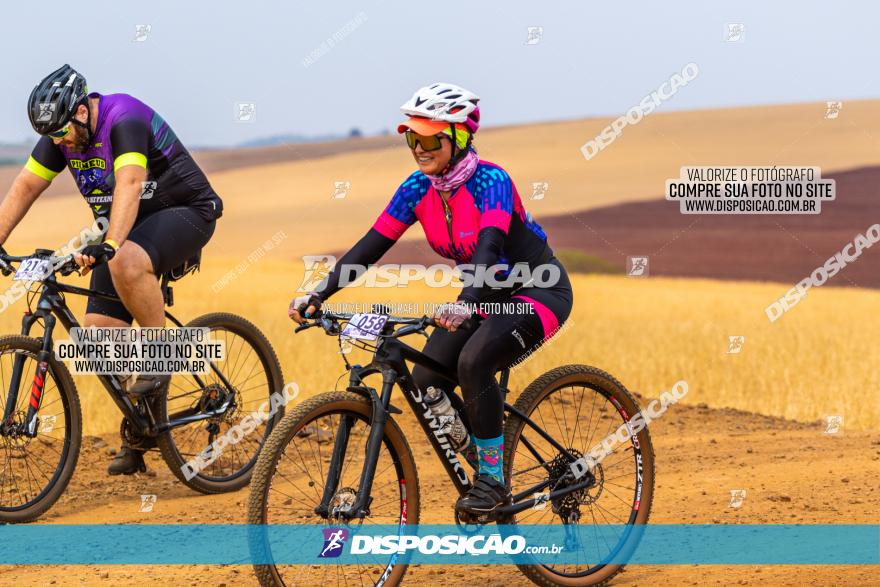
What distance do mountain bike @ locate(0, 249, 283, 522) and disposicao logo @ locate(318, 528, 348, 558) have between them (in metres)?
2.97

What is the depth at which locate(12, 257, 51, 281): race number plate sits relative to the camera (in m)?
7.62

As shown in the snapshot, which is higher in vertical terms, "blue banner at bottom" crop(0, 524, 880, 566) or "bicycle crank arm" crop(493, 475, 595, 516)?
"bicycle crank arm" crop(493, 475, 595, 516)

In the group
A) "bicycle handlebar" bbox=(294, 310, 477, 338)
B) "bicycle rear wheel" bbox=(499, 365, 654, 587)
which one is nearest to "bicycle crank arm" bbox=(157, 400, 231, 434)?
"bicycle rear wheel" bbox=(499, 365, 654, 587)

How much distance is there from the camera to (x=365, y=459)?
18.5ft

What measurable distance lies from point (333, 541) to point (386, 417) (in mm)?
634

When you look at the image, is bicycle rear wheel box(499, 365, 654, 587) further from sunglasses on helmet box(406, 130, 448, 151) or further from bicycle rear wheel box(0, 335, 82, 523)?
bicycle rear wheel box(0, 335, 82, 523)

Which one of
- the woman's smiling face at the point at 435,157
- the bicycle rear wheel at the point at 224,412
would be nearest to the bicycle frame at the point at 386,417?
the woman's smiling face at the point at 435,157

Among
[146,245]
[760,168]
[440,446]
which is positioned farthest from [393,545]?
[760,168]

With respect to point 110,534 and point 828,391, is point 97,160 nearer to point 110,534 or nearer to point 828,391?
point 110,534

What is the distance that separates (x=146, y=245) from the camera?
8.37 metres

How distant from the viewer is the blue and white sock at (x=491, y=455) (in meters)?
6.23

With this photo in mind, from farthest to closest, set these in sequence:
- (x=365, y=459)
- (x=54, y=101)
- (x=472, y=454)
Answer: (x=54, y=101) → (x=472, y=454) → (x=365, y=459)

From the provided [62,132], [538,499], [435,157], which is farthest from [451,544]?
[62,132]

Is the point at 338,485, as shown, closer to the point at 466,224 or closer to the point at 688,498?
the point at 466,224
